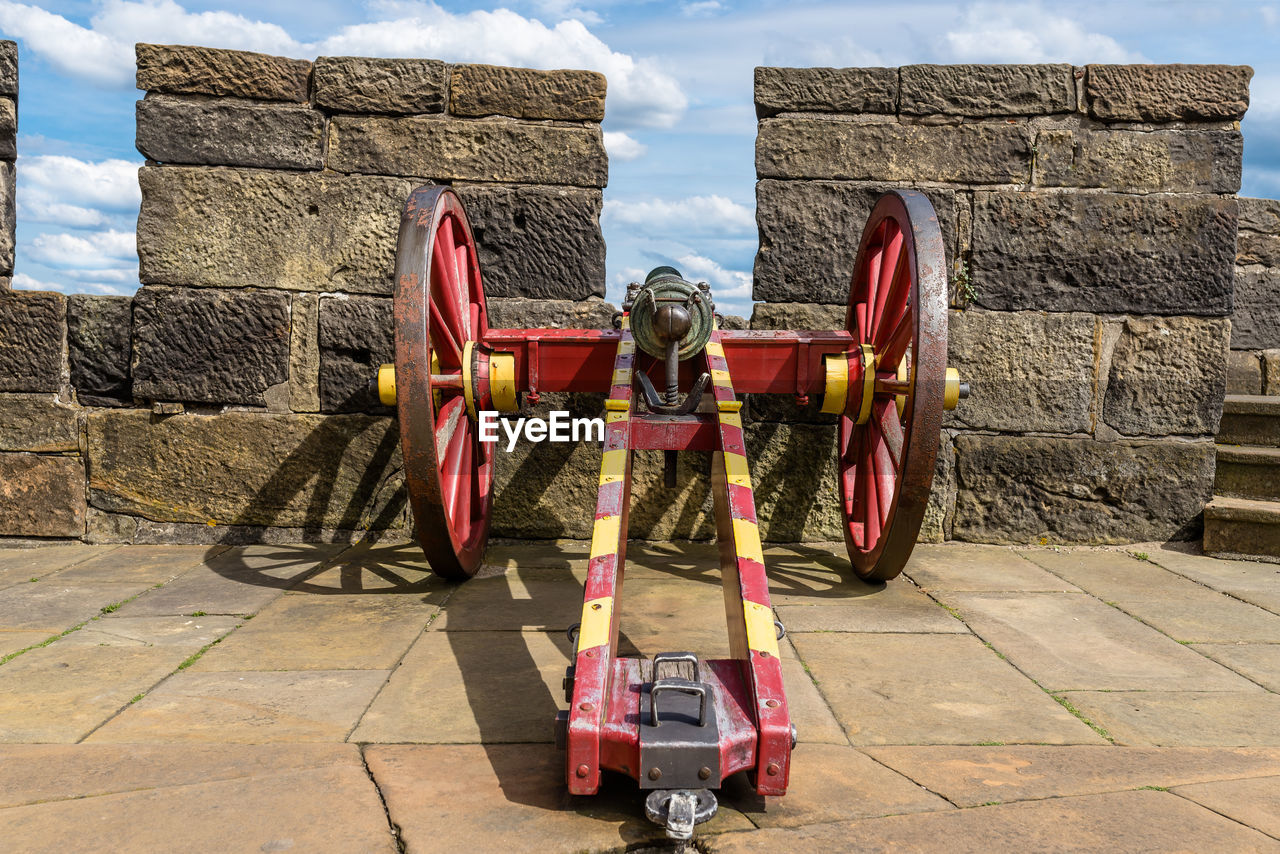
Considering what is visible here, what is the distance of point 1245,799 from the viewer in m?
2.09

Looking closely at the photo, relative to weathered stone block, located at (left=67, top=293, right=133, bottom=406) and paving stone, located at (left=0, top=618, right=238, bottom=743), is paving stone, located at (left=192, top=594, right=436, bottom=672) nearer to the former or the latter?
paving stone, located at (left=0, top=618, right=238, bottom=743)

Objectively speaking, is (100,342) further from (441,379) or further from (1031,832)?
(1031,832)

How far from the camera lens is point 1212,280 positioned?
458cm

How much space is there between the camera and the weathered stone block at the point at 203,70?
14.4 feet

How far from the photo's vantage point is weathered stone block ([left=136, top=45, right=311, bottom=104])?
439cm

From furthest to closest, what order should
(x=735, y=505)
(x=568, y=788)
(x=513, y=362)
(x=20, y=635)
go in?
1. (x=513, y=362)
2. (x=20, y=635)
3. (x=735, y=505)
4. (x=568, y=788)

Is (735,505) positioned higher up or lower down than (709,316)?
lower down

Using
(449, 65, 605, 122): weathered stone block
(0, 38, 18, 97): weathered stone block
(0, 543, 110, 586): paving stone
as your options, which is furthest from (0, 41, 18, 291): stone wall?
(449, 65, 605, 122): weathered stone block

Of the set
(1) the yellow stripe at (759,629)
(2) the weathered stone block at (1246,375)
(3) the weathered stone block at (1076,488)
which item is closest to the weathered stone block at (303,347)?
(1) the yellow stripe at (759,629)

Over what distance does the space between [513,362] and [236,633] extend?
4.29 feet

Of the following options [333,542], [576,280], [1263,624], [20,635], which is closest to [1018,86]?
[576,280]

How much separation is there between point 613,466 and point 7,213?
332 centimetres

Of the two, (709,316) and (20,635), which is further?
(709,316)

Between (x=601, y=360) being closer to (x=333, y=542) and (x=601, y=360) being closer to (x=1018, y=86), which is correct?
(x=333, y=542)
